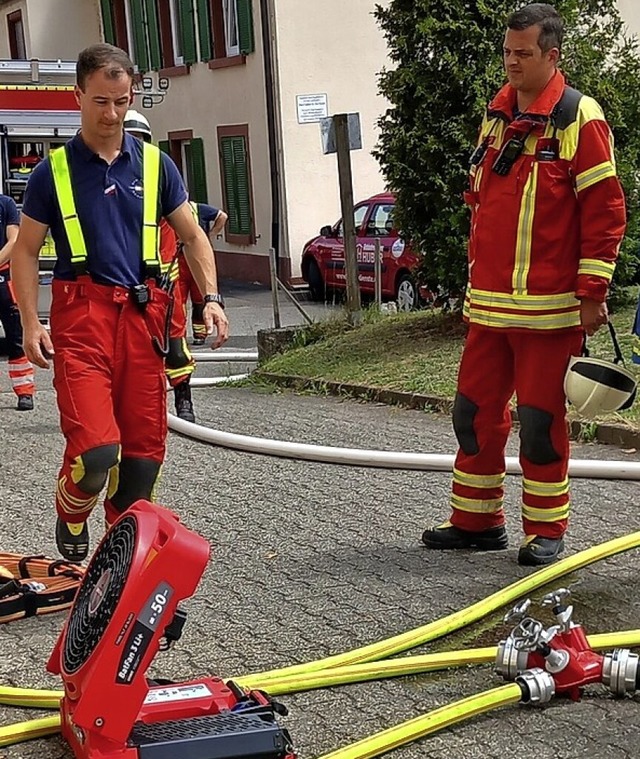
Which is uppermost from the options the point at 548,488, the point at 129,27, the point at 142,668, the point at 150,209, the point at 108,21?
the point at 108,21

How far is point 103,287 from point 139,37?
2447 centimetres

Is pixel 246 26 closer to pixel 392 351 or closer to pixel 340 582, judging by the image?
pixel 392 351

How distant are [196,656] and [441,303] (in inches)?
302

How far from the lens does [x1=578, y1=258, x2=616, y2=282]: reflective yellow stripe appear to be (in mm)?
4855

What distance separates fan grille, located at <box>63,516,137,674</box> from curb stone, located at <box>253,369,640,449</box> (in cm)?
433

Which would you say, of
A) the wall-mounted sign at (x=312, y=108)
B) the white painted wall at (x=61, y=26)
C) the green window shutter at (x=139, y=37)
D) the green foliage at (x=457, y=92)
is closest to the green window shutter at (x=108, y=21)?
the white painted wall at (x=61, y=26)

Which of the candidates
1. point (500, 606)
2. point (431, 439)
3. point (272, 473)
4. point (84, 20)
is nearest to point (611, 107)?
point (431, 439)

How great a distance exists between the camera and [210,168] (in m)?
26.1

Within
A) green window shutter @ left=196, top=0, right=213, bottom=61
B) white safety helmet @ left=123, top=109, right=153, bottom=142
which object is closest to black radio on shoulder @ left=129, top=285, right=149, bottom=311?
white safety helmet @ left=123, top=109, right=153, bottom=142

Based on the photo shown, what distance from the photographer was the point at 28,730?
3.61 m

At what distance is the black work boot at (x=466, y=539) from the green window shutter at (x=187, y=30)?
21397 millimetres

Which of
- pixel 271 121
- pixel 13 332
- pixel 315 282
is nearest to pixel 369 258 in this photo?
pixel 315 282

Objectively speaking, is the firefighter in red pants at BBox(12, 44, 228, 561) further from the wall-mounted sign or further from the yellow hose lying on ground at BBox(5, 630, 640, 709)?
the wall-mounted sign

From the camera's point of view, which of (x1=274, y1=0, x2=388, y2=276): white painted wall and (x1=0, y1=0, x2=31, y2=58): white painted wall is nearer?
(x1=274, y1=0, x2=388, y2=276): white painted wall
